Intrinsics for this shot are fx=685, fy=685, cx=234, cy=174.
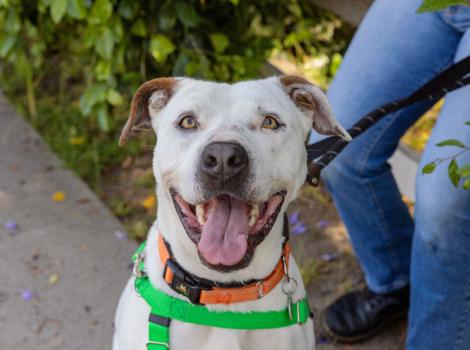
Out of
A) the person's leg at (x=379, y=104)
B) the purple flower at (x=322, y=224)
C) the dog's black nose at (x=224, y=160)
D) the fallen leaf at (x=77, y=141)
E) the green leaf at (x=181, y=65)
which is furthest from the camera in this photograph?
the fallen leaf at (x=77, y=141)

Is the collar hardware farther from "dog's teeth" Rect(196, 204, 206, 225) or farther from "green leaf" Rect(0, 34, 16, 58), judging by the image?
"green leaf" Rect(0, 34, 16, 58)

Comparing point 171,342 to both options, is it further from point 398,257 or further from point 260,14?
point 260,14

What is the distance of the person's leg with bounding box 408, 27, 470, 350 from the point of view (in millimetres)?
2527

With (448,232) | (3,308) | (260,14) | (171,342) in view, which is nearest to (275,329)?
(171,342)

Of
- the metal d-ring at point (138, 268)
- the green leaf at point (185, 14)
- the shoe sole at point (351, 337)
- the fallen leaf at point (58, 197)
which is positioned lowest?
the fallen leaf at point (58, 197)

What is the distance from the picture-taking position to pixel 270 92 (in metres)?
2.51

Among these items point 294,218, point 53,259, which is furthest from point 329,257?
point 53,259

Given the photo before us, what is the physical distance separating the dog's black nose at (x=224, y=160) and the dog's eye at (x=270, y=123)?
10.3 inches

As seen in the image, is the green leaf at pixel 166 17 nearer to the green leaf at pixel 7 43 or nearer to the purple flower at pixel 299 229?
the green leaf at pixel 7 43

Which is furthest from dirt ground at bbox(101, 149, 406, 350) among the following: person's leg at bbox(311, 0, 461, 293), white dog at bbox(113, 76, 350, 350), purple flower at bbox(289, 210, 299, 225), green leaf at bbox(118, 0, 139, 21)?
green leaf at bbox(118, 0, 139, 21)

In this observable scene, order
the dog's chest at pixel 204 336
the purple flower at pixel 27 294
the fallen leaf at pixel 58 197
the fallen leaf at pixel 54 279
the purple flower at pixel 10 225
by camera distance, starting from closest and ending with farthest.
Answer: the dog's chest at pixel 204 336 < the purple flower at pixel 27 294 < the fallen leaf at pixel 54 279 < the purple flower at pixel 10 225 < the fallen leaf at pixel 58 197

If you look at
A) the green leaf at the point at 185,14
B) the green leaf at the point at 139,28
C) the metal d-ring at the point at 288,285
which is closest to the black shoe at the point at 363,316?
the metal d-ring at the point at 288,285

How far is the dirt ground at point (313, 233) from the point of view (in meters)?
3.80

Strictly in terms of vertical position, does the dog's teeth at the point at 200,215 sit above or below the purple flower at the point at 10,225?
above
